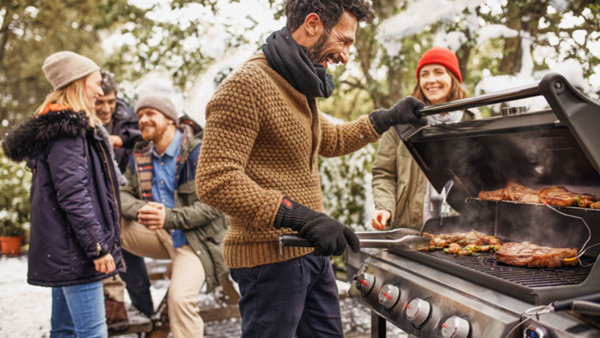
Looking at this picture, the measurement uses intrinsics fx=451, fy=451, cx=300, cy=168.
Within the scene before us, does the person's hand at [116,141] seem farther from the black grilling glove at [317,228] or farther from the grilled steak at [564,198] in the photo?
the grilled steak at [564,198]

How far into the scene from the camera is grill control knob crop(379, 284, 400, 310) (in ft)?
5.93

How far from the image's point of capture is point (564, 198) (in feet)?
6.19

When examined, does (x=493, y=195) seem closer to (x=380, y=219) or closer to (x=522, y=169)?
(x=522, y=169)

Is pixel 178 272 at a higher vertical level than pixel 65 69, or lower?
lower

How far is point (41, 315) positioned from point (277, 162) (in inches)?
162

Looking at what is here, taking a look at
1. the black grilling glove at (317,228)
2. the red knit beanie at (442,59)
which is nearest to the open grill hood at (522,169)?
the black grilling glove at (317,228)

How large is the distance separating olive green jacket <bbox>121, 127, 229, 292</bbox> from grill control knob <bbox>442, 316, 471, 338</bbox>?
2301 millimetres

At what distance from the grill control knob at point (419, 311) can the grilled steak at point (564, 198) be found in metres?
0.76

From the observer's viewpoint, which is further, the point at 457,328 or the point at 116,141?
the point at 116,141

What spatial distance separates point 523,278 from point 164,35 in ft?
17.3

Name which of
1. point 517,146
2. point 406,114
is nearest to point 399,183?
point 406,114

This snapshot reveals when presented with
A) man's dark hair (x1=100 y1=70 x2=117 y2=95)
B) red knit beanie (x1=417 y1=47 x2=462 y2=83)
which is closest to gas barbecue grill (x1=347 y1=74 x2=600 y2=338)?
red knit beanie (x1=417 y1=47 x2=462 y2=83)

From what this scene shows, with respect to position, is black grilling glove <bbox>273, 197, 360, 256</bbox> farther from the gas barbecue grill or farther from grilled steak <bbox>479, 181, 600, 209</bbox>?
grilled steak <bbox>479, 181, 600, 209</bbox>

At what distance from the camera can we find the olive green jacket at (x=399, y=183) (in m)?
2.91
